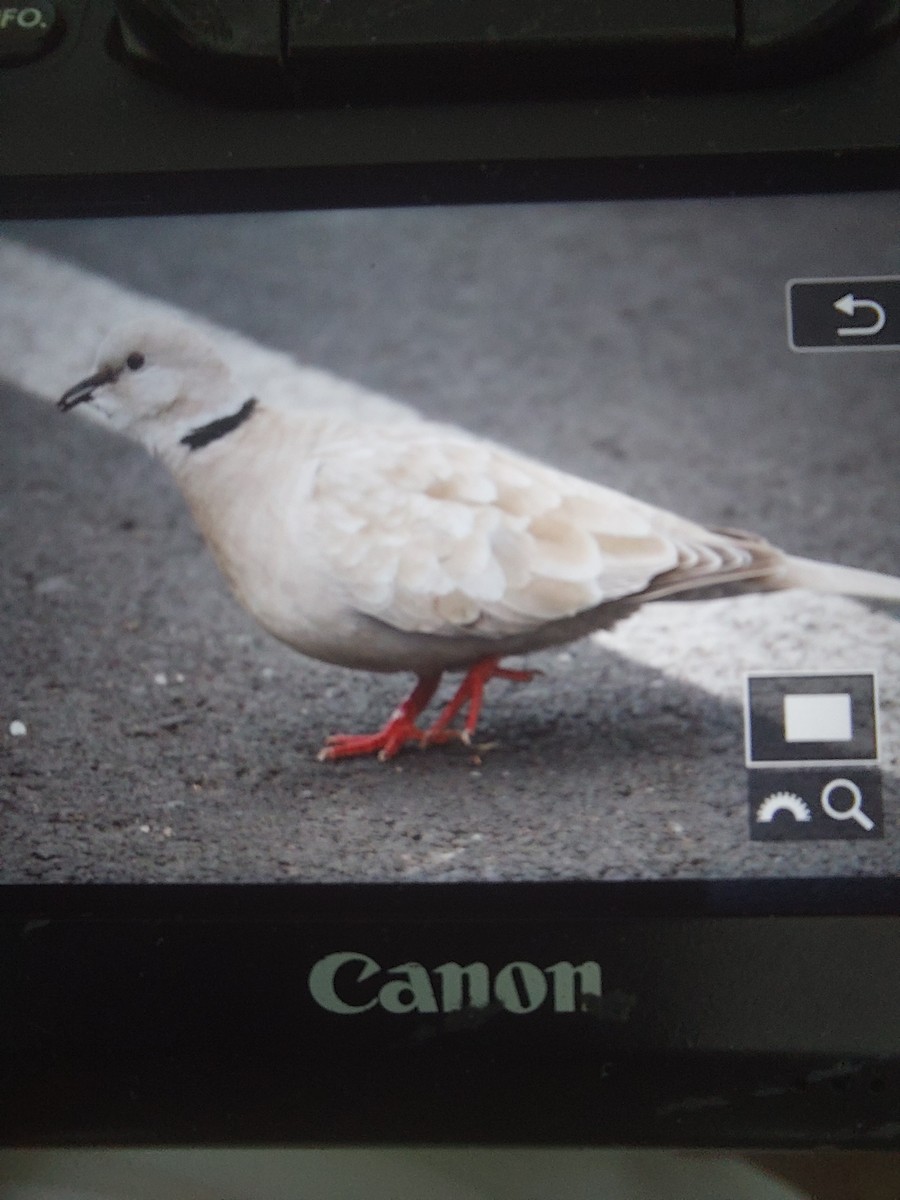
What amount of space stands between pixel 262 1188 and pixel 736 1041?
0.60 ft

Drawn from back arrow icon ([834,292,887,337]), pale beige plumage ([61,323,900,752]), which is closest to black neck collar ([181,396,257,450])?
pale beige plumage ([61,323,900,752])

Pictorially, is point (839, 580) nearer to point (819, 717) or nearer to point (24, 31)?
point (819, 717)

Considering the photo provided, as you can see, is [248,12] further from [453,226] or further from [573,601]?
[573,601]

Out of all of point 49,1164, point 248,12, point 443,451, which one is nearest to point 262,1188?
point 49,1164

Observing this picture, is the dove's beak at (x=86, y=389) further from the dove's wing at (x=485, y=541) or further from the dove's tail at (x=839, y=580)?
the dove's tail at (x=839, y=580)

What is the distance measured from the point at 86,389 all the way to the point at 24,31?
133 mm

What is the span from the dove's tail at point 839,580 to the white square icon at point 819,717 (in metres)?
0.04

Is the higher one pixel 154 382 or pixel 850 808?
pixel 154 382

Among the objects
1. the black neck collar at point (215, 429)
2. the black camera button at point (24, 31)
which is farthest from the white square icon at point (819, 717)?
the black camera button at point (24, 31)

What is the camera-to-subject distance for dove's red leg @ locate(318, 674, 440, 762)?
45 cm

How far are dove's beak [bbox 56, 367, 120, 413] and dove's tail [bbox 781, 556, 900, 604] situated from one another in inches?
11.1

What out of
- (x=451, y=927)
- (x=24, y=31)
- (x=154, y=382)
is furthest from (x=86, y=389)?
(x=451, y=927)

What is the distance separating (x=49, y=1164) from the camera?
1.43ft

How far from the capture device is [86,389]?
47 cm
